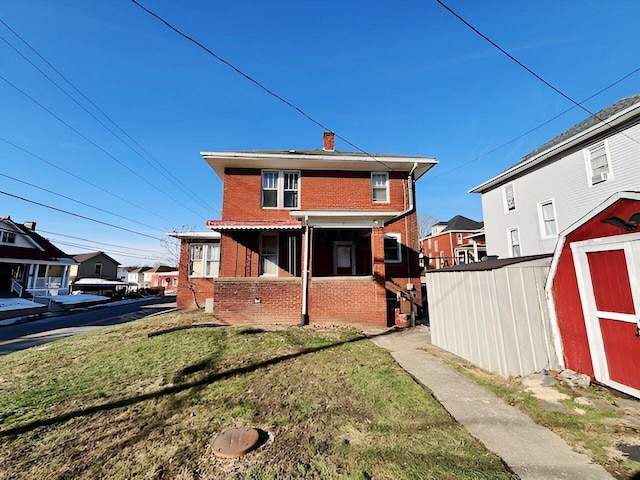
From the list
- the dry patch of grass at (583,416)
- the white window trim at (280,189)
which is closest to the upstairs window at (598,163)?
the dry patch of grass at (583,416)

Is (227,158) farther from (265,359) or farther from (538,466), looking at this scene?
(538,466)

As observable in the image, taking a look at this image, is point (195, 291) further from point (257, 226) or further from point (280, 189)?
point (280, 189)

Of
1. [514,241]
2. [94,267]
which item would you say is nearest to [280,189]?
[514,241]

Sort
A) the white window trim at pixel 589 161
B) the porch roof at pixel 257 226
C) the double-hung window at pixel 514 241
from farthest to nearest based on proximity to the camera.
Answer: the double-hung window at pixel 514 241 < the white window trim at pixel 589 161 < the porch roof at pixel 257 226

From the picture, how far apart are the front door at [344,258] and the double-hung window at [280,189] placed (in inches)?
112

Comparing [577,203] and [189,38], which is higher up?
[189,38]

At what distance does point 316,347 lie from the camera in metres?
6.91

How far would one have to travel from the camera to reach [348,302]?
9.54 meters

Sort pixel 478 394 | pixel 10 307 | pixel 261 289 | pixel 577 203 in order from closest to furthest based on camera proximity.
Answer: pixel 478 394 < pixel 261 289 < pixel 577 203 < pixel 10 307

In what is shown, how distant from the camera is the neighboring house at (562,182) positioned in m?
10.7

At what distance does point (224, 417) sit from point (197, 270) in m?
12.2

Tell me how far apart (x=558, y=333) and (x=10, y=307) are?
2723 centimetres

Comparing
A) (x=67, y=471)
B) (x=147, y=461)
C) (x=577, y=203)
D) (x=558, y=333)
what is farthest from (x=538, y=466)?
(x=577, y=203)

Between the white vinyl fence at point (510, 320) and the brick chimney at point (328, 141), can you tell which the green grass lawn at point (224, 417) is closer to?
the white vinyl fence at point (510, 320)
